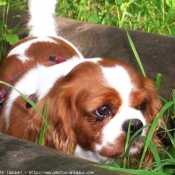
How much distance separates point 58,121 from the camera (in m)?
2.69

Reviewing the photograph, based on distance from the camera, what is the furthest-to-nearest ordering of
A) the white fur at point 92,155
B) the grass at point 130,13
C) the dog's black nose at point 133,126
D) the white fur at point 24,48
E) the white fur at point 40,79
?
1. the grass at point 130,13
2. the white fur at point 24,48
3. the white fur at point 40,79
4. the white fur at point 92,155
5. the dog's black nose at point 133,126

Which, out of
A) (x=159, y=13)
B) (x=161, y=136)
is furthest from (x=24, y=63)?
(x=159, y=13)

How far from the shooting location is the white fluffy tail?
4.04m

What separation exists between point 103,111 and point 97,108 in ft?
0.12

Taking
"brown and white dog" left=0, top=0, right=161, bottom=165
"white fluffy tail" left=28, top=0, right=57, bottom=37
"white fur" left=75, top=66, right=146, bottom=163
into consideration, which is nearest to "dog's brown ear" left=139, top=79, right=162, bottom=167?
"brown and white dog" left=0, top=0, right=161, bottom=165

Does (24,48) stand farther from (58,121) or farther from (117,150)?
(117,150)

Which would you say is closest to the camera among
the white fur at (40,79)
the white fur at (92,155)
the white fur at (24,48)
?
the white fur at (92,155)

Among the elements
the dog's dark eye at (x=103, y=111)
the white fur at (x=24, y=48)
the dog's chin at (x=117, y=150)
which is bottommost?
the dog's chin at (x=117, y=150)

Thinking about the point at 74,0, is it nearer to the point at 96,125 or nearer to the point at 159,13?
the point at 159,13

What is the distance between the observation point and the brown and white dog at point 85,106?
2514 millimetres

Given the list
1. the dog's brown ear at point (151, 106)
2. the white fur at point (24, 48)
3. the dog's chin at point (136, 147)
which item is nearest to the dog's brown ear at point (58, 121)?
the dog's chin at point (136, 147)

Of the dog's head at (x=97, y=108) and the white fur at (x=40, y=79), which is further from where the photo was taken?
the white fur at (x=40, y=79)

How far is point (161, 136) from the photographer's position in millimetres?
3348

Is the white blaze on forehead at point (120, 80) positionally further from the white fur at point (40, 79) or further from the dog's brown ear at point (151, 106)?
the dog's brown ear at point (151, 106)
